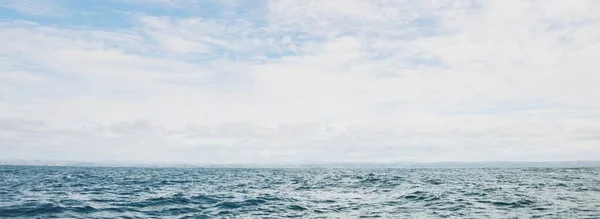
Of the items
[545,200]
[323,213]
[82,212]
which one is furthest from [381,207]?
[82,212]

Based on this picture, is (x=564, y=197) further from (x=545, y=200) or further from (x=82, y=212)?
(x=82, y=212)

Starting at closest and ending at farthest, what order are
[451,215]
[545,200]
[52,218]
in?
1. [52,218]
2. [451,215]
3. [545,200]

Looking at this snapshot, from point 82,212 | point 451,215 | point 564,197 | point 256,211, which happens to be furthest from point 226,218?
point 564,197

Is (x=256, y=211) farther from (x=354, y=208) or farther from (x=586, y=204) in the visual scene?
(x=586, y=204)

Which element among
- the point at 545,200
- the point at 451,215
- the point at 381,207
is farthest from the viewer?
the point at 545,200

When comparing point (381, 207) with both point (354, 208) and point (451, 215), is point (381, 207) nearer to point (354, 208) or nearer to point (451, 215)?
point (354, 208)

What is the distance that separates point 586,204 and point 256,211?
924 inches

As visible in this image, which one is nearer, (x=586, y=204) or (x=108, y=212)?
(x=108, y=212)

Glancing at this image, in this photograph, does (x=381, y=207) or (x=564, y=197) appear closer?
(x=381, y=207)

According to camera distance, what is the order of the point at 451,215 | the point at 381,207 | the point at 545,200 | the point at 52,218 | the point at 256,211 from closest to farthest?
the point at 52,218 < the point at 451,215 < the point at 256,211 < the point at 381,207 < the point at 545,200

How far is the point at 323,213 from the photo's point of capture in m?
28.0

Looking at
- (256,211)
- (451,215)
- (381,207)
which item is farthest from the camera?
(381,207)

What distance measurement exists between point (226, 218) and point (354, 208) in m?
9.47

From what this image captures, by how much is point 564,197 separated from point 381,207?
676 inches
